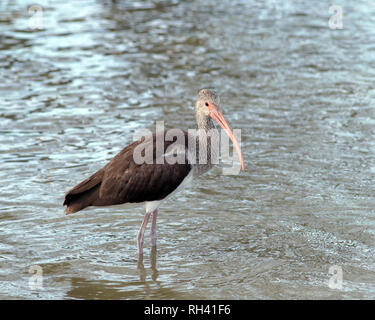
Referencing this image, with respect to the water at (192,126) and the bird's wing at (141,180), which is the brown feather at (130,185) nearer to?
the bird's wing at (141,180)

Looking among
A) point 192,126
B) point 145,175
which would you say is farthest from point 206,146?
point 192,126

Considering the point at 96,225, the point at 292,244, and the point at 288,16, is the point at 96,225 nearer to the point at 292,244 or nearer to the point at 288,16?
the point at 292,244

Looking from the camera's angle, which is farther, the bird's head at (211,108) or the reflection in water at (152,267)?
the bird's head at (211,108)

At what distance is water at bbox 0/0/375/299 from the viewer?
7230 mm

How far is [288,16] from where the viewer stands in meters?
17.3

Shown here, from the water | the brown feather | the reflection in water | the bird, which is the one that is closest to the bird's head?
the bird

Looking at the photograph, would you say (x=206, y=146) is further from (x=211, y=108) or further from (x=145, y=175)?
(x=145, y=175)

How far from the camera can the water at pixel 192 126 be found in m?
7.23

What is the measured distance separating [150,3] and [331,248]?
12.5 meters

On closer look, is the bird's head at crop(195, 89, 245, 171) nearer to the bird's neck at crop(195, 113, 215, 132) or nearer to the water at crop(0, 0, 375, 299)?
the bird's neck at crop(195, 113, 215, 132)

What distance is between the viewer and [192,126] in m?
11.3

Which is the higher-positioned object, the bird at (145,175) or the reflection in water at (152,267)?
the bird at (145,175)

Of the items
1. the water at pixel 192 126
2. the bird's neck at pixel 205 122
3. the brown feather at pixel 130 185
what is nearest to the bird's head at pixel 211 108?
the bird's neck at pixel 205 122
